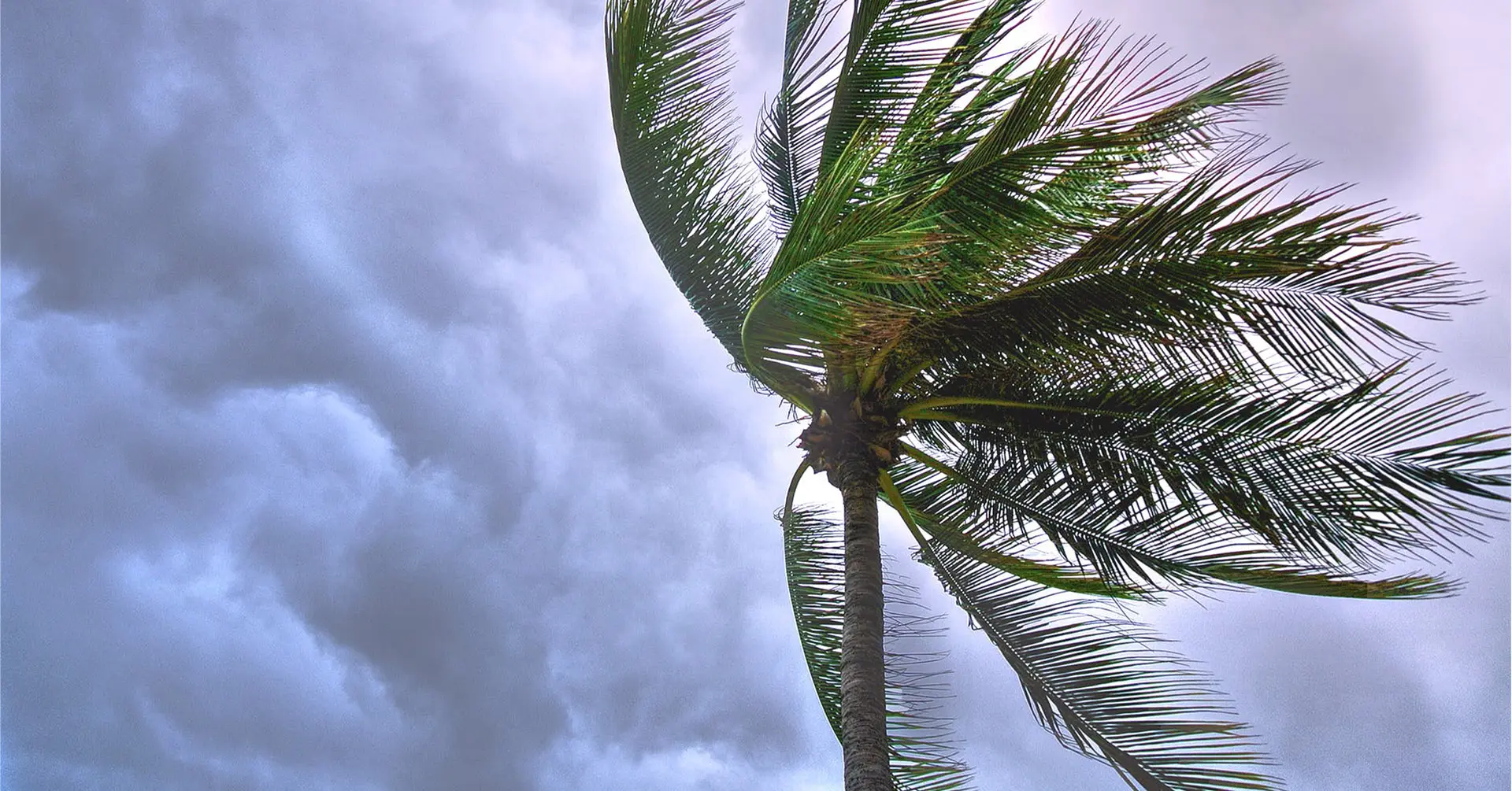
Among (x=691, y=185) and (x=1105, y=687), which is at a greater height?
(x=691, y=185)

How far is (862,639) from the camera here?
6.07 m

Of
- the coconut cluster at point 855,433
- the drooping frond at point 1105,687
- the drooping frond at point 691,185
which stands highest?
the drooping frond at point 691,185

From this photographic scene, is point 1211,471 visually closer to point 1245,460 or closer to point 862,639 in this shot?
point 1245,460

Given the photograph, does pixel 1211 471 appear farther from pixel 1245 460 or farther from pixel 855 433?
pixel 855 433

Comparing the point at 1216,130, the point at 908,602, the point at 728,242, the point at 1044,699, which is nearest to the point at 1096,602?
the point at 1044,699

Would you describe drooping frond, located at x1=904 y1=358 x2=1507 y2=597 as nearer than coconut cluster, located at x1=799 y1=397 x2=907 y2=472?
Yes

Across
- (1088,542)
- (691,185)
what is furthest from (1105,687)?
(691,185)

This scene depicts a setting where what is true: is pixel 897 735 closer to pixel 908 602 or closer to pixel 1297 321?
pixel 908 602

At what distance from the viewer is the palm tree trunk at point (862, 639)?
5.57m

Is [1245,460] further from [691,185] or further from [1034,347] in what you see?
[691,185]

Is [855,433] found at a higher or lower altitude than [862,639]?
higher

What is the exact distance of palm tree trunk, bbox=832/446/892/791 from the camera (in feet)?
18.3

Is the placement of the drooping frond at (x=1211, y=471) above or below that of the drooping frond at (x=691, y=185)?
below

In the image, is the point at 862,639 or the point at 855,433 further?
the point at 855,433
